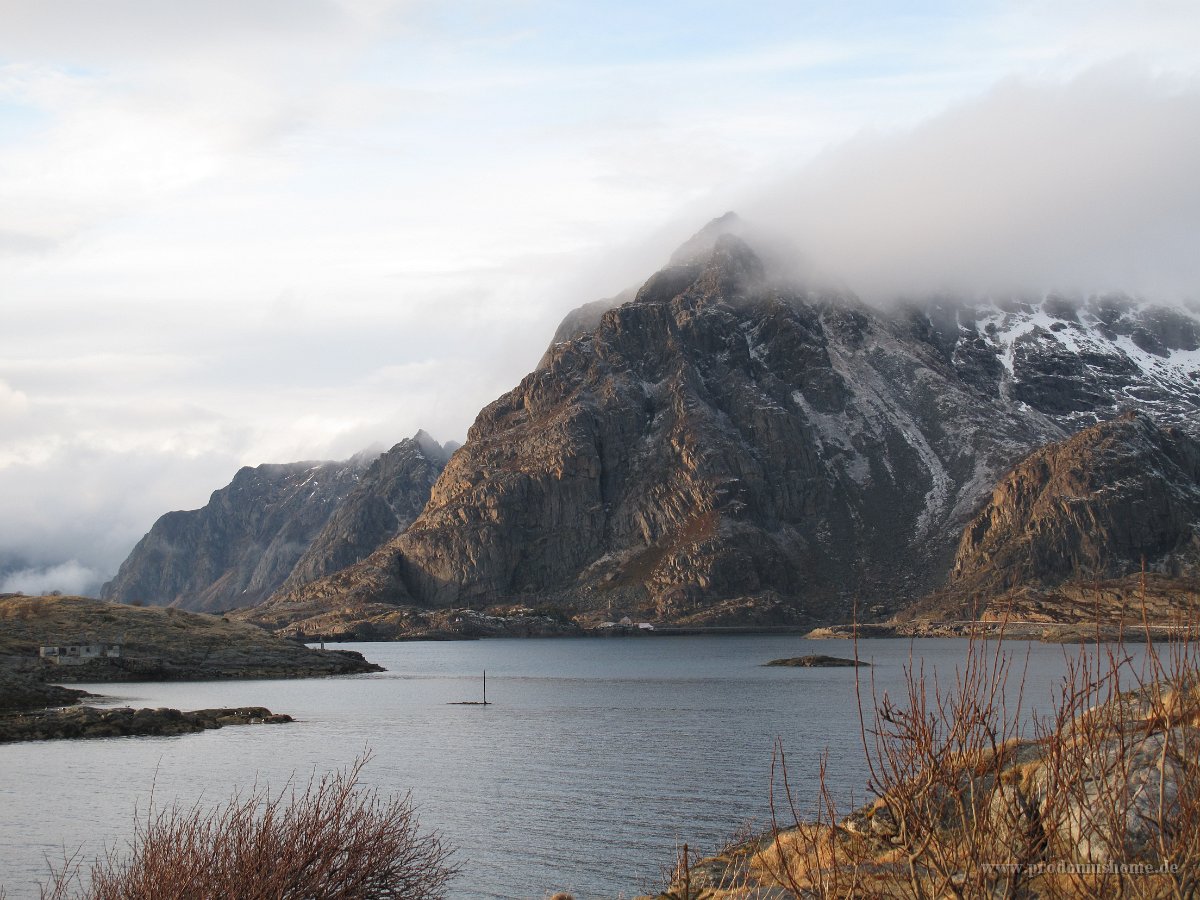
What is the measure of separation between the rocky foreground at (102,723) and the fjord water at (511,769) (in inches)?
124

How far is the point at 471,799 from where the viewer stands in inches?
2500

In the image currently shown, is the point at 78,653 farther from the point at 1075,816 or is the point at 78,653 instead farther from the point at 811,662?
the point at 1075,816

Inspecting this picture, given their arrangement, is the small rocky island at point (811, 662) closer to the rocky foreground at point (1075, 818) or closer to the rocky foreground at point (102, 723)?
the rocky foreground at point (102, 723)

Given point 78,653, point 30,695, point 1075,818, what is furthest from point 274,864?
point 78,653

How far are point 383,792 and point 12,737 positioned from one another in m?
41.0

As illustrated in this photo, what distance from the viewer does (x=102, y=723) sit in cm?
9238

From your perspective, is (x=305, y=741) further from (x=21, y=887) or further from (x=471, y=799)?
(x=21, y=887)

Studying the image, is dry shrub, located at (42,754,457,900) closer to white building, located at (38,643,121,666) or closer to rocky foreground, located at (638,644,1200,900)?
rocky foreground, located at (638,644,1200,900)

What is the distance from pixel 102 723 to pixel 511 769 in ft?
129

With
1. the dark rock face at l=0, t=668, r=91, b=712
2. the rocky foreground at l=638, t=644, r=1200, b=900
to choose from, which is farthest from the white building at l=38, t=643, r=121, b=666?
the rocky foreground at l=638, t=644, r=1200, b=900

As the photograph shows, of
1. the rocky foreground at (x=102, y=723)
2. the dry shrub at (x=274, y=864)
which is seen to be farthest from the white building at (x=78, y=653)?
the dry shrub at (x=274, y=864)

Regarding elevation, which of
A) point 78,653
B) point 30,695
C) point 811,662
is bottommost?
point 811,662

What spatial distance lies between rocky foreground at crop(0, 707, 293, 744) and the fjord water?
315 cm

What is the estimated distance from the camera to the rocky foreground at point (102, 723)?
89688 millimetres
